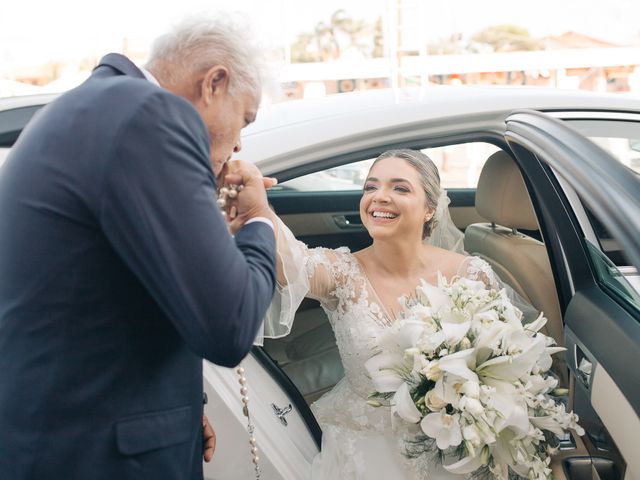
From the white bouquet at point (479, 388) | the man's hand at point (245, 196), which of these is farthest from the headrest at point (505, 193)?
the man's hand at point (245, 196)

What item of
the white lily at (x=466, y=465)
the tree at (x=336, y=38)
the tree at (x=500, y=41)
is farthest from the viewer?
the tree at (x=336, y=38)

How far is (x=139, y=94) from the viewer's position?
3.68 feet

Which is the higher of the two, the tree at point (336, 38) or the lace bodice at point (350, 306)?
the lace bodice at point (350, 306)

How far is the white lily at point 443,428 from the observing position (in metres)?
2.01

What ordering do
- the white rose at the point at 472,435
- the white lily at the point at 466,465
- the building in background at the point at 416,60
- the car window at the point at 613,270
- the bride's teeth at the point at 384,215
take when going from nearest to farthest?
1. the car window at the point at 613,270
2. the white rose at the point at 472,435
3. the white lily at the point at 466,465
4. the bride's teeth at the point at 384,215
5. the building in background at the point at 416,60

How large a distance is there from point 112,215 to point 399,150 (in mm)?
1811

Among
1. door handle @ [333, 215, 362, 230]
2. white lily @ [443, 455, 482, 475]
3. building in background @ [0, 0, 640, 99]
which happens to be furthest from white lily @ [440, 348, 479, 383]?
building in background @ [0, 0, 640, 99]

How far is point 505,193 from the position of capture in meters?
2.90

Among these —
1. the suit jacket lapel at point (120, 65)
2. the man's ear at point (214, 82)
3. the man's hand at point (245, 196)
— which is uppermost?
the suit jacket lapel at point (120, 65)

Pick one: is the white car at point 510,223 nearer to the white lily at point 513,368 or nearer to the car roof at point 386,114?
the car roof at point 386,114

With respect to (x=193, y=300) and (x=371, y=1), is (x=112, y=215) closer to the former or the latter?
(x=193, y=300)

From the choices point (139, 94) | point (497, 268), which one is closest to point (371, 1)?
point (497, 268)

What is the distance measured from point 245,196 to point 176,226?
14.0 inches

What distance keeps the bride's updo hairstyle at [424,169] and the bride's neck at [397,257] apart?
156 millimetres
